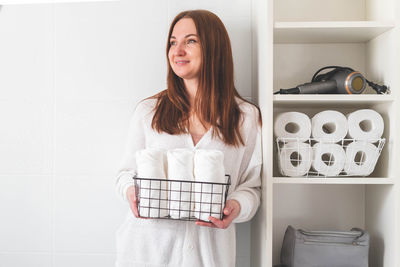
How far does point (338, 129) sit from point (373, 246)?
1.47 feet

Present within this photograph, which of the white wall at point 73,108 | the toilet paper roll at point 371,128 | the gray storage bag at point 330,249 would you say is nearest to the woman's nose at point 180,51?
the white wall at point 73,108

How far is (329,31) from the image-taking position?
4.10ft

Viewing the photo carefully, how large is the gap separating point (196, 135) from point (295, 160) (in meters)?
0.33

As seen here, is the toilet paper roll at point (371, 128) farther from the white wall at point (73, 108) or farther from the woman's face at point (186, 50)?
the woman's face at point (186, 50)

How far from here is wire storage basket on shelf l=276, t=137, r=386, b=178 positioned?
1.20m

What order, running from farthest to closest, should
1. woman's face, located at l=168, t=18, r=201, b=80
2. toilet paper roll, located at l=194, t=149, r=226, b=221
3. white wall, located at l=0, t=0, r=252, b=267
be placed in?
white wall, located at l=0, t=0, r=252, b=267 < woman's face, located at l=168, t=18, r=201, b=80 < toilet paper roll, located at l=194, t=149, r=226, b=221

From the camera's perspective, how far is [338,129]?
3.95 feet

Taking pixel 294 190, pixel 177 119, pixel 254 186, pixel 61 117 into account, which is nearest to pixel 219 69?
pixel 177 119

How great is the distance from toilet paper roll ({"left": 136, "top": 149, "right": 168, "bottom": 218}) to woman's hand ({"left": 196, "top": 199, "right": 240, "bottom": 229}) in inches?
4.5

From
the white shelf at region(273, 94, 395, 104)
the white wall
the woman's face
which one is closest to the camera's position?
the white shelf at region(273, 94, 395, 104)

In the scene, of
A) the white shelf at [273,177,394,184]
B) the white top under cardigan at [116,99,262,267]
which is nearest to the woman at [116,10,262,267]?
the white top under cardigan at [116,99,262,267]

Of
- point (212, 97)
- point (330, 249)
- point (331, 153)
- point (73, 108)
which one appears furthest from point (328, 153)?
point (73, 108)

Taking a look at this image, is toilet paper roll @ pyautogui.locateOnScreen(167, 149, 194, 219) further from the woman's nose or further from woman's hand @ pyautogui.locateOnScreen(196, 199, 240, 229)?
the woman's nose

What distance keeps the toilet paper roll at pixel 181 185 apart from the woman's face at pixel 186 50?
1.14 ft
